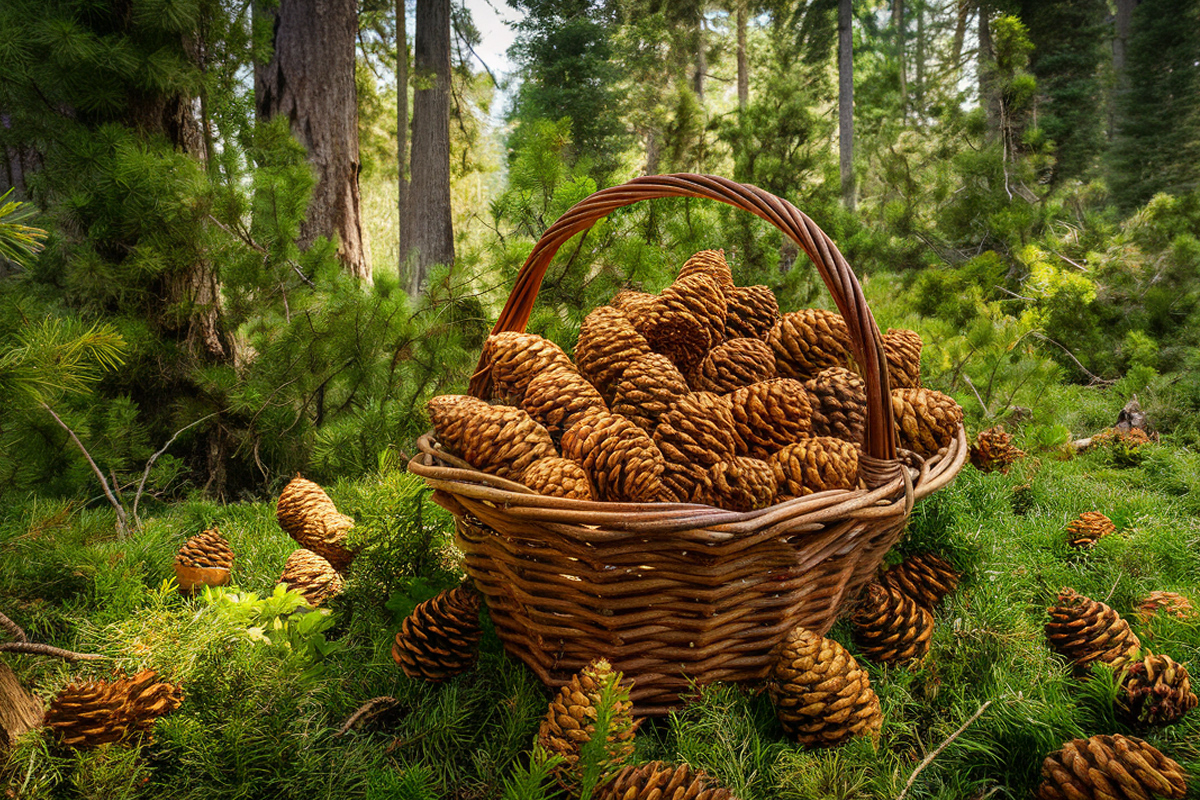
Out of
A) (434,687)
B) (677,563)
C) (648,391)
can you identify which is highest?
(648,391)

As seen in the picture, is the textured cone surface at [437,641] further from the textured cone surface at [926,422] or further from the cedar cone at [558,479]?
the textured cone surface at [926,422]

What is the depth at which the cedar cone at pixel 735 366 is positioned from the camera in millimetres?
1321

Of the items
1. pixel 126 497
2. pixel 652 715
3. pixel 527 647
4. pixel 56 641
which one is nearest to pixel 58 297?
pixel 126 497

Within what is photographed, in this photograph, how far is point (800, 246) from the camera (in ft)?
4.03

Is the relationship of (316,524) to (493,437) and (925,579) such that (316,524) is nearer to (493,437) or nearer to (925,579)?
(493,437)

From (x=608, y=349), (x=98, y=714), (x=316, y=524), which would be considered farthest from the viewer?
(x=316, y=524)

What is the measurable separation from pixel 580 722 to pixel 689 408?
→ 0.55m

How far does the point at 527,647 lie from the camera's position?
1.06 meters

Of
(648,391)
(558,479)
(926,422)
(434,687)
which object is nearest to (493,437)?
(558,479)

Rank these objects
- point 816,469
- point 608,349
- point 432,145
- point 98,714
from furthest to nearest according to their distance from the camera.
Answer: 1. point 432,145
2. point 608,349
3. point 816,469
4. point 98,714

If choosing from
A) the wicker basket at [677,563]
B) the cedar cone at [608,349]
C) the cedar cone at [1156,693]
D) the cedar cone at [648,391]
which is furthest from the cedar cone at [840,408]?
the cedar cone at [1156,693]

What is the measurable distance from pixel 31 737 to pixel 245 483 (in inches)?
69.9

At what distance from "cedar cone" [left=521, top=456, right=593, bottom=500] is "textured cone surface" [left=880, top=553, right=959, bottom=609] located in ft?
2.29

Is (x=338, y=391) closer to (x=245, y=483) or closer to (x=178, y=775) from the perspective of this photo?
(x=245, y=483)
